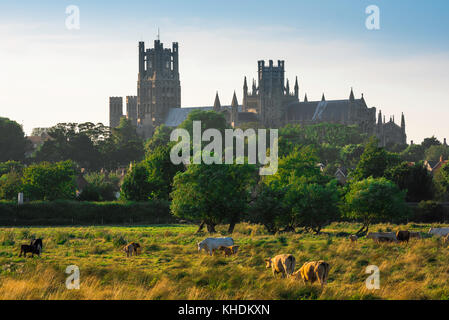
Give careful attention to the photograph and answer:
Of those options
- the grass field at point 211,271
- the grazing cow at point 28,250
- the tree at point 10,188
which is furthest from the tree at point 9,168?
the grazing cow at point 28,250

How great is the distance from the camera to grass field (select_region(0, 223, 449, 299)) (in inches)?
693

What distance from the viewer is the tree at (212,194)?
152 ft

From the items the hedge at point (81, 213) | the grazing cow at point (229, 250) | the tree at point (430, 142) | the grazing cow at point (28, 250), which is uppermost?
the tree at point (430, 142)

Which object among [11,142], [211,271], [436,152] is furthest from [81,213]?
[436,152]

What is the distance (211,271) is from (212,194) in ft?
79.2

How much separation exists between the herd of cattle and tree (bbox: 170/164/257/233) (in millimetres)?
13210

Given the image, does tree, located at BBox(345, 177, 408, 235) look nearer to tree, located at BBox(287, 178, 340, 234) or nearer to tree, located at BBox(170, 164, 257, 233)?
tree, located at BBox(287, 178, 340, 234)

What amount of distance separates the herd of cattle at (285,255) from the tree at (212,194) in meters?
13.2

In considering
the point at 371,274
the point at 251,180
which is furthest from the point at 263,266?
the point at 251,180

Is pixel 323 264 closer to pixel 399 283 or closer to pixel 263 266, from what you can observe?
pixel 399 283

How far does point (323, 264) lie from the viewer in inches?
768

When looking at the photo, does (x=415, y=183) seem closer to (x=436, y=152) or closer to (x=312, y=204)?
(x=312, y=204)

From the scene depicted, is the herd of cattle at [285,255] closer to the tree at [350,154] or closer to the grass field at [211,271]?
the grass field at [211,271]

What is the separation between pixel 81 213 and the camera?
5984cm
